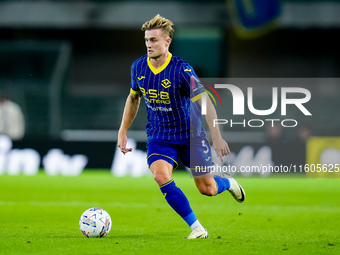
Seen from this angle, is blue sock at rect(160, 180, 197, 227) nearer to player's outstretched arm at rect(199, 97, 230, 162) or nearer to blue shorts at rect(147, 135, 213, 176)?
blue shorts at rect(147, 135, 213, 176)

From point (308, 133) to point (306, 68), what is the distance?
1015 cm

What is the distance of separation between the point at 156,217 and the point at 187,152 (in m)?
2.04

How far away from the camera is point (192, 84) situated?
6.30 m

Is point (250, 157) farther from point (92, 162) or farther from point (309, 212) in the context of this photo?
point (309, 212)

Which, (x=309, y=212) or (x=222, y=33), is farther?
(x=222, y=33)

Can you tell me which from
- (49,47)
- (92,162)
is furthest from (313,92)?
(92,162)

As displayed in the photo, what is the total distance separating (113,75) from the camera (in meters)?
26.2

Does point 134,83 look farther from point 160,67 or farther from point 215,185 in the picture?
point 215,185

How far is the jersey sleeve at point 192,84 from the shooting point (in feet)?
20.6

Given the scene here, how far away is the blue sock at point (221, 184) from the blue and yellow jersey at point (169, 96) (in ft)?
2.35

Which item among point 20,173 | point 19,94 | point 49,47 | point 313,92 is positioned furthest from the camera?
point 313,92

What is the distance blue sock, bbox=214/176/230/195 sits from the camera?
708cm

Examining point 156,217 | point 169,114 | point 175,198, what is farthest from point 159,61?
point 156,217

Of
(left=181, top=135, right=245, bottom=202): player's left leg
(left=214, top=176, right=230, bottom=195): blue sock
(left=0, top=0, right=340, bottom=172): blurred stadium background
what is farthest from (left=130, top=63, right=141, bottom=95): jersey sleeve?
(left=0, top=0, right=340, bottom=172): blurred stadium background
